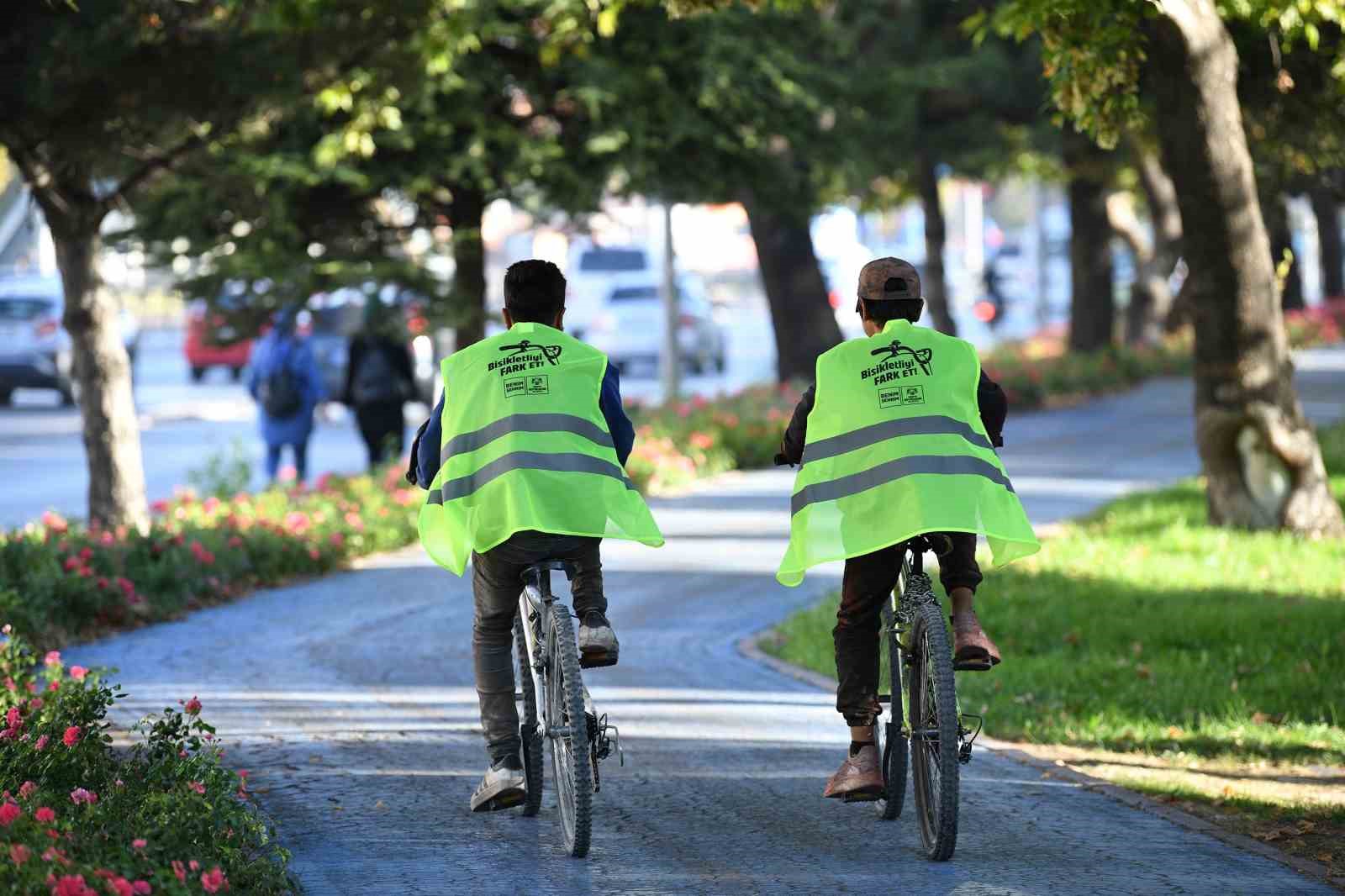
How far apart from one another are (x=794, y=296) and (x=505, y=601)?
18248mm

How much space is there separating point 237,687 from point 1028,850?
13.1 ft

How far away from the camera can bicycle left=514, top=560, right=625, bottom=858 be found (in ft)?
19.4

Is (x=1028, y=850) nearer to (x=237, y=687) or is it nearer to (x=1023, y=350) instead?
(x=237, y=687)

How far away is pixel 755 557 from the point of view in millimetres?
13383

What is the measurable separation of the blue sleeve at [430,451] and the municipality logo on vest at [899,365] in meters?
1.30

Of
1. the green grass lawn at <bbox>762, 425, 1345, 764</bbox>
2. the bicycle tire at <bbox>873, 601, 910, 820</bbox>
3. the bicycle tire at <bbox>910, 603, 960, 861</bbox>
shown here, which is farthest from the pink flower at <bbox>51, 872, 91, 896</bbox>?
the green grass lawn at <bbox>762, 425, 1345, 764</bbox>

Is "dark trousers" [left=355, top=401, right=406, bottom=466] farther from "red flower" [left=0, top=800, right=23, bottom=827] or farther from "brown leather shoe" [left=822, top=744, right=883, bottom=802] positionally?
"red flower" [left=0, top=800, right=23, bottom=827]

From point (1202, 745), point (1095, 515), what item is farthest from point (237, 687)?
point (1095, 515)

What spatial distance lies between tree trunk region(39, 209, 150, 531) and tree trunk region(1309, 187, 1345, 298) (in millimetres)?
28929

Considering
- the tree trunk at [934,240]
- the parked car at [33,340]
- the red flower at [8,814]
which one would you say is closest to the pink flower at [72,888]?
the red flower at [8,814]

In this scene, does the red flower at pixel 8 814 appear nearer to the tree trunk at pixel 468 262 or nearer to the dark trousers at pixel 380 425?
the dark trousers at pixel 380 425

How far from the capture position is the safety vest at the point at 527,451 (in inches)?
239

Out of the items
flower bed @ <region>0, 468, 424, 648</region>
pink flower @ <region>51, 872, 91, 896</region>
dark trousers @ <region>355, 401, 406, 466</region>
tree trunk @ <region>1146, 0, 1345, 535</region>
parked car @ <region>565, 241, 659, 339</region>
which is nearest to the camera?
pink flower @ <region>51, 872, 91, 896</region>

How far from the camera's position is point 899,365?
236 inches
